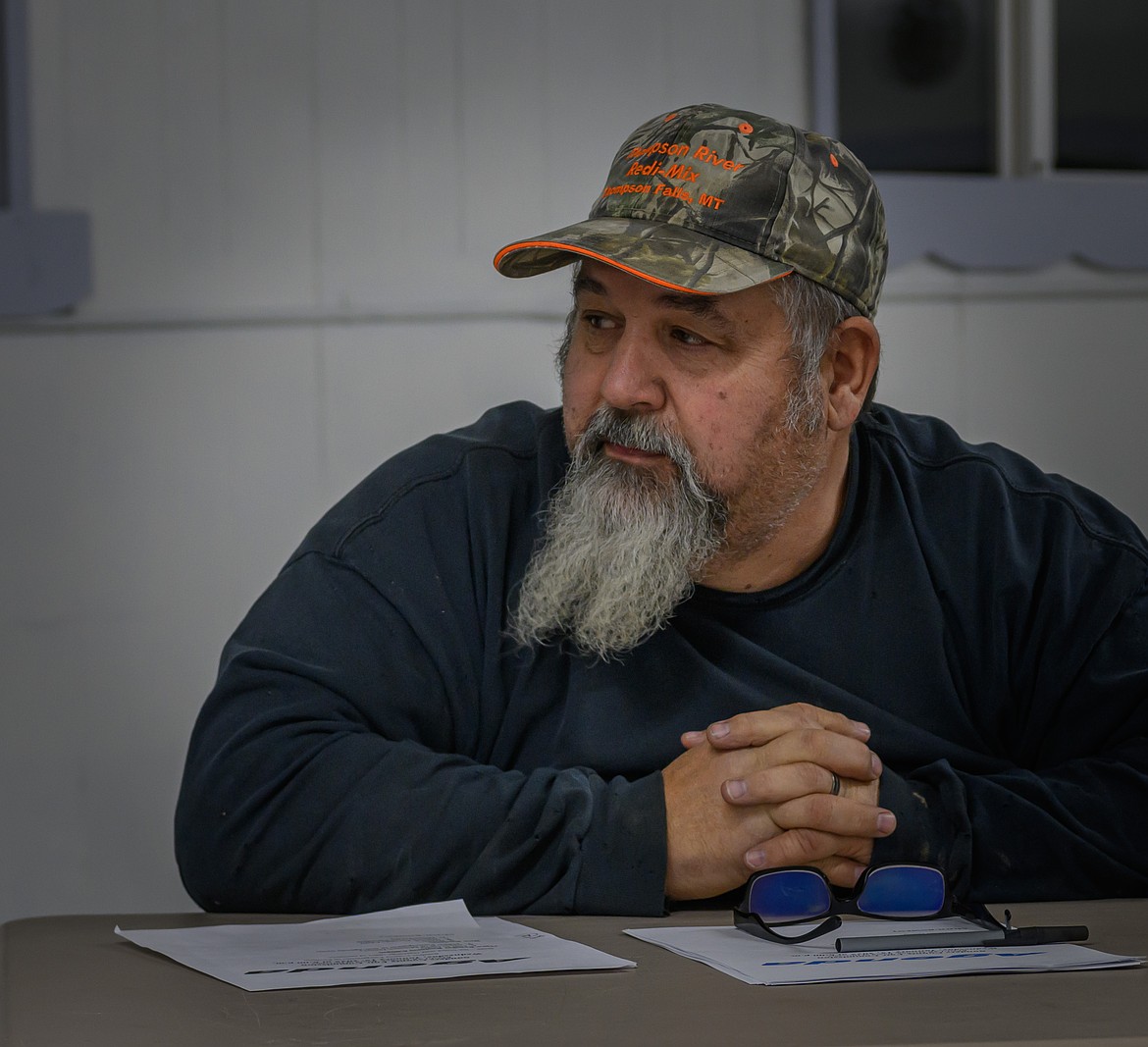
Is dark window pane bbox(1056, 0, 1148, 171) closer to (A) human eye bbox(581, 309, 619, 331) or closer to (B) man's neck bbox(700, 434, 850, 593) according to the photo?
(B) man's neck bbox(700, 434, 850, 593)

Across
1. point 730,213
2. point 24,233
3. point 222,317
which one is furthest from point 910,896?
point 24,233

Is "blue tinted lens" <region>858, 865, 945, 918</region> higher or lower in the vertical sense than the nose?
lower

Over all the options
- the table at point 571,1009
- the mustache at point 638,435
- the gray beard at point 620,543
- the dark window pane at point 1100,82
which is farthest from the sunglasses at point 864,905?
the dark window pane at point 1100,82

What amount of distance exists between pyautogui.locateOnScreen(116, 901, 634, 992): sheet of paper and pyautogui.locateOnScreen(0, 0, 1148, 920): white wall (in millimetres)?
1664

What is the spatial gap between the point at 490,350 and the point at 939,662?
4.95 ft

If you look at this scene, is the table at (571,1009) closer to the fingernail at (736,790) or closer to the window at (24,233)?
the fingernail at (736,790)

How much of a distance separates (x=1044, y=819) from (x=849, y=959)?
1.61 feet

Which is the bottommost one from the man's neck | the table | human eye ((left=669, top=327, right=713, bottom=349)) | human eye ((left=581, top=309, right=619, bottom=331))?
the table

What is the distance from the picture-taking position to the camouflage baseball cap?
167 cm

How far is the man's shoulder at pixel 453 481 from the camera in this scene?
1.78m

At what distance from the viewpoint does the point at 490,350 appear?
309 cm

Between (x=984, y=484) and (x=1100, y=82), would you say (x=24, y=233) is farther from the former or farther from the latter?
(x=1100, y=82)

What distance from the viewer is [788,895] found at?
4.47 ft

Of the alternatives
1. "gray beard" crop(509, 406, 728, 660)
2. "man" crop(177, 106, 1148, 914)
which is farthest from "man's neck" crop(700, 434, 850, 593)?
"gray beard" crop(509, 406, 728, 660)
